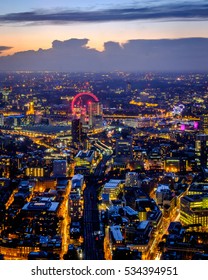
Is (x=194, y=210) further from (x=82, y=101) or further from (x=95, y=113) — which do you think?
(x=95, y=113)

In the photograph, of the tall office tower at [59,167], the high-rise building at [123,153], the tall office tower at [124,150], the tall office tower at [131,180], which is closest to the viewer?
the tall office tower at [131,180]

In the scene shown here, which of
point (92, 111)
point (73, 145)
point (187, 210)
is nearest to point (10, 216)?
point (187, 210)

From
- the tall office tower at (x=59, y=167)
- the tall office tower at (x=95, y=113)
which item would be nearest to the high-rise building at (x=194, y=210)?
the tall office tower at (x=59, y=167)

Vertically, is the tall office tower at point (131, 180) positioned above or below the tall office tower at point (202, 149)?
below

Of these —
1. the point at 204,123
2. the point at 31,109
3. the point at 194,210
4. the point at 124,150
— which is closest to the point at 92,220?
the point at 194,210

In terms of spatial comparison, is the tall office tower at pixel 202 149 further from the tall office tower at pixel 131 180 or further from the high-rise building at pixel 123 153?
the tall office tower at pixel 131 180
